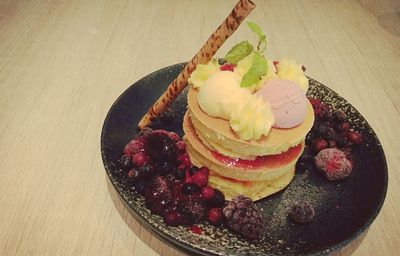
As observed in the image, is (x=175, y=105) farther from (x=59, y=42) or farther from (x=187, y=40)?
(x=59, y=42)

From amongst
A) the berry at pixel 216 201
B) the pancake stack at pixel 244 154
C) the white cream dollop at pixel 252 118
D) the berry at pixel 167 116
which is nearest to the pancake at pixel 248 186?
the pancake stack at pixel 244 154

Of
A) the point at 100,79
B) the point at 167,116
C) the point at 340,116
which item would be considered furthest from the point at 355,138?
the point at 100,79

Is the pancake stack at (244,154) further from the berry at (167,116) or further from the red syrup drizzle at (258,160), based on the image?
the berry at (167,116)

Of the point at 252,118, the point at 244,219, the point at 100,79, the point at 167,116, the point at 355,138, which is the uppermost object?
the point at 252,118

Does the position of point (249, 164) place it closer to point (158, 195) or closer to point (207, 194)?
point (207, 194)

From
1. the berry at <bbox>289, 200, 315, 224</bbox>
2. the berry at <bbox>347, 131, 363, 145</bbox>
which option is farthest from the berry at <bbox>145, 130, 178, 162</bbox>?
the berry at <bbox>347, 131, 363, 145</bbox>

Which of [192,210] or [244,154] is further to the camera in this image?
[244,154]
